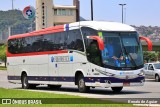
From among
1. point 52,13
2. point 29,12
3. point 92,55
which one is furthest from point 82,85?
point 52,13

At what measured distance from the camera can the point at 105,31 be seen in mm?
21359

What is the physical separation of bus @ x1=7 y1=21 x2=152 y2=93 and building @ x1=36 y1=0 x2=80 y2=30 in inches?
3854

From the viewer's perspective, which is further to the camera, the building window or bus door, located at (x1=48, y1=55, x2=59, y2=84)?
the building window

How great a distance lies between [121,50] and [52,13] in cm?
10904

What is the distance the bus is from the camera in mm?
20797

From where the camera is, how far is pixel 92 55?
2136 centimetres

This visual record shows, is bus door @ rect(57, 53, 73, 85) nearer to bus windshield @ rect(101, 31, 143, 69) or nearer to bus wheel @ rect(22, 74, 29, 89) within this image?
bus windshield @ rect(101, 31, 143, 69)

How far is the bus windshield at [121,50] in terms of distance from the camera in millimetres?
20781

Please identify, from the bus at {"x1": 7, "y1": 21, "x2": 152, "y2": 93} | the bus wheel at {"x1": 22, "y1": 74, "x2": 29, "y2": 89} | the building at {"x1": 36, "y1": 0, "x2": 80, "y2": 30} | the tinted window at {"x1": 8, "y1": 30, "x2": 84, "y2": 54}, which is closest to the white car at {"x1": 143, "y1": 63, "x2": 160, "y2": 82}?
the bus wheel at {"x1": 22, "y1": 74, "x2": 29, "y2": 89}

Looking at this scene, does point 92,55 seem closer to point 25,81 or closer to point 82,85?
point 82,85

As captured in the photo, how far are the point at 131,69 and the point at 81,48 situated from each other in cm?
270

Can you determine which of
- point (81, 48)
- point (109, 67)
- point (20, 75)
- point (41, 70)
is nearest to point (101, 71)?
point (109, 67)

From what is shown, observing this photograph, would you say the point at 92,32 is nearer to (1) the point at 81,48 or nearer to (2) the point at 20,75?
(1) the point at 81,48

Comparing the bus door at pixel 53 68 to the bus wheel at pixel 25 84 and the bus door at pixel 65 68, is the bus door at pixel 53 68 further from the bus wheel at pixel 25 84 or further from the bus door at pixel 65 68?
the bus wheel at pixel 25 84
